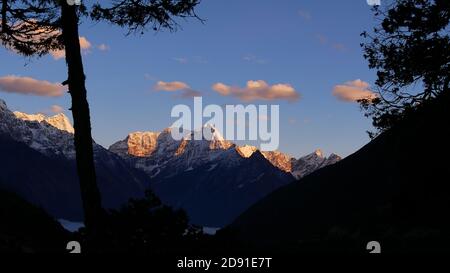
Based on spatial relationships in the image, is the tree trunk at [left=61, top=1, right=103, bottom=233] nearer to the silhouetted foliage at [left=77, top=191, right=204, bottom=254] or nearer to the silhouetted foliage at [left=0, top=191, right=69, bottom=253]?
the silhouetted foliage at [left=77, top=191, right=204, bottom=254]

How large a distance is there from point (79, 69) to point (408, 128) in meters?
13.1

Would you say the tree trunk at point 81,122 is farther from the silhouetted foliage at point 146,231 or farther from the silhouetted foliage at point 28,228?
the silhouetted foliage at point 28,228

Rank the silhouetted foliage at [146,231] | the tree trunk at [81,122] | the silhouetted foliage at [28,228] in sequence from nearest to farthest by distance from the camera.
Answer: the silhouetted foliage at [146,231], the tree trunk at [81,122], the silhouetted foliage at [28,228]

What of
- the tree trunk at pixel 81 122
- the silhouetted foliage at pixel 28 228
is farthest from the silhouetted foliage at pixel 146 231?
the silhouetted foliage at pixel 28 228

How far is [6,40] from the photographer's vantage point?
64.2 feet

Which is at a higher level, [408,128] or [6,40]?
[6,40]

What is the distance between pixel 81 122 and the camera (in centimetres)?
1672

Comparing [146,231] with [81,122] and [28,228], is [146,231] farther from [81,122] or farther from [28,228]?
[28,228]

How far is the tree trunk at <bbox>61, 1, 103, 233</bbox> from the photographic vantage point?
16.2 meters

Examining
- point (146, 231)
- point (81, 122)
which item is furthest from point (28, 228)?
point (146, 231)

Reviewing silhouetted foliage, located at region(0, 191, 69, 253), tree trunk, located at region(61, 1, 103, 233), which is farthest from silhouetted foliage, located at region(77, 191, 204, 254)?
silhouetted foliage, located at region(0, 191, 69, 253)

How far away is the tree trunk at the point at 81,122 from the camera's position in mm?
16234

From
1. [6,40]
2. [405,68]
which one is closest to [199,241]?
→ [6,40]
